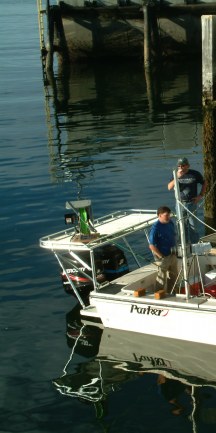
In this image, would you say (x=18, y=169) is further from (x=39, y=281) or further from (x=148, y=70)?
(x=148, y=70)

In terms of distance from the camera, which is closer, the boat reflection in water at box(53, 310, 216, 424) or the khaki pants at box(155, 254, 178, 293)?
the boat reflection in water at box(53, 310, 216, 424)

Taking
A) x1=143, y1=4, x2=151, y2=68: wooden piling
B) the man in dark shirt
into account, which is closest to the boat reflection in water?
the man in dark shirt

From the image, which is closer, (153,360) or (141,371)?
(141,371)

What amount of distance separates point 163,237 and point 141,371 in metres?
2.48

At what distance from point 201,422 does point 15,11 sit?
10267 centimetres

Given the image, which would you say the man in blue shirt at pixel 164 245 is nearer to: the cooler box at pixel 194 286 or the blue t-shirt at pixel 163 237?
the blue t-shirt at pixel 163 237

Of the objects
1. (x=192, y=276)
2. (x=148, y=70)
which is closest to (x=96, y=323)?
(x=192, y=276)

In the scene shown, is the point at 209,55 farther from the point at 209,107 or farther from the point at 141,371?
the point at 141,371

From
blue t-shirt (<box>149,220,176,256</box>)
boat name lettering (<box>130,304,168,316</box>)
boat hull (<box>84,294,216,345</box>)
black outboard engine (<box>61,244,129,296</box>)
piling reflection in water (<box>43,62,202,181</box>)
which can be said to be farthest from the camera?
piling reflection in water (<box>43,62,202,181</box>)

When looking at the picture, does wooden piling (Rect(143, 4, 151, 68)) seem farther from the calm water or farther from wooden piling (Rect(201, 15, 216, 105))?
wooden piling (Rect(201, 15, 216, 105))

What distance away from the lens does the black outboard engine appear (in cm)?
1606

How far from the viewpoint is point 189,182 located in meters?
16.8

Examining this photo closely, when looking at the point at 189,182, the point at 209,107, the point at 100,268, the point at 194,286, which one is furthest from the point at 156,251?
the point at 209,107

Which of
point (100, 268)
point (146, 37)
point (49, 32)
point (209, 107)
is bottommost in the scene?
point (100, 268)
